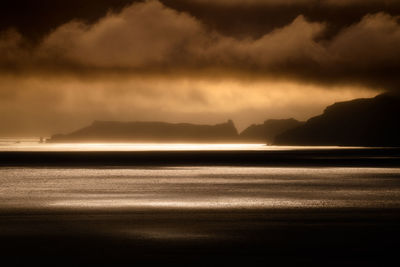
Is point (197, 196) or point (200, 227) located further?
point (197, 196)

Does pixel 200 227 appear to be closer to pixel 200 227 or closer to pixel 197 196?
pixel 200 227

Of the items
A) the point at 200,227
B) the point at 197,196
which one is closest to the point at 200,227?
the point at 200,227

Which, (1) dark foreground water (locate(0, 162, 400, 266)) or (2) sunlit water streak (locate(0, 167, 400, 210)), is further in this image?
(2) sunlit water streak (locate(0, 167, 400, 210))

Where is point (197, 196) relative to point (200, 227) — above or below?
above

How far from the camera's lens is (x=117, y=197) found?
40344 mm

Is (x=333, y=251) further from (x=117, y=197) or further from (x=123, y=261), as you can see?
(x=117, y=197)

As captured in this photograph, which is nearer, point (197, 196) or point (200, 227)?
point (200, 227)

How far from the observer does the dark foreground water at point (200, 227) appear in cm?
1941

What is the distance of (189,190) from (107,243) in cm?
2560

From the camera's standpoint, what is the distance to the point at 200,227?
2591 cm

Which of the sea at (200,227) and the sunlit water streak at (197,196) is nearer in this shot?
the sea at (200,227)

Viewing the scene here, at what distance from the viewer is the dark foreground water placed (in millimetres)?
19406

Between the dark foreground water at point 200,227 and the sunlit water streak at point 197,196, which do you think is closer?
the dark foreground water at point 200,227

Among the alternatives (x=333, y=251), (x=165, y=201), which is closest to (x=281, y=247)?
(x=333, y=251)
